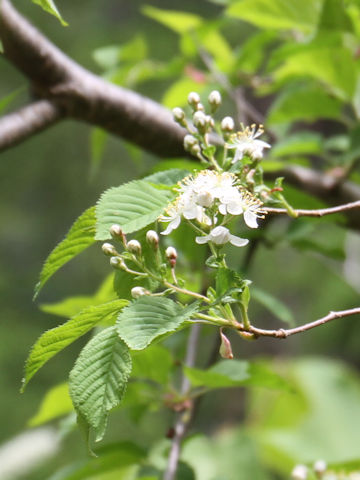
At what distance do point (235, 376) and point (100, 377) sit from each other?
1.24 feet

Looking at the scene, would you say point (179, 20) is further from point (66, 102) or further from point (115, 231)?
point (115, 231)

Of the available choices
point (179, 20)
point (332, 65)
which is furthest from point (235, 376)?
point (179, 20)

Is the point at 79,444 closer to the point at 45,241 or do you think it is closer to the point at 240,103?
the point at 45,241

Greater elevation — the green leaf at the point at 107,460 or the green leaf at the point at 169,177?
the green leaf at the point at 169,177

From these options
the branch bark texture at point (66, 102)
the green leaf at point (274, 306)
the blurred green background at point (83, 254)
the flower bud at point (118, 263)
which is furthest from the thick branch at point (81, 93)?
the blurred green background at point (83, 254)

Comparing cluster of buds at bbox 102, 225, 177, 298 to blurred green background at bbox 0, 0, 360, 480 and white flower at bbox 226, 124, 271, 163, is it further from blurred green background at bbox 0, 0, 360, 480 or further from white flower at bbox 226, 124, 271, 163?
blurred green background at bbox 0, 0, 360, 480

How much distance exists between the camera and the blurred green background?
3217mm

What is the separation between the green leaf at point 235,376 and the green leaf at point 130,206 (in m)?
0.31

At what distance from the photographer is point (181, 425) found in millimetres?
924

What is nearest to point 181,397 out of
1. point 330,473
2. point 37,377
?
point 330,473

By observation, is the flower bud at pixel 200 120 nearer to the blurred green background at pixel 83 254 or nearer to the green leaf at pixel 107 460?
the green leaf at pixel 107 460

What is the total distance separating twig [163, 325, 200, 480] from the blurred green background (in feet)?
6.78

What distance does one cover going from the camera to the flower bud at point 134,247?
0.55 m

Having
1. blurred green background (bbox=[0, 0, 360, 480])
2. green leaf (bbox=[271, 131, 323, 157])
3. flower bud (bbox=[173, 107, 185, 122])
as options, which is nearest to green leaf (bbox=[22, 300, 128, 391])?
flower bud (bbox=[173, 107, 185, 122])
